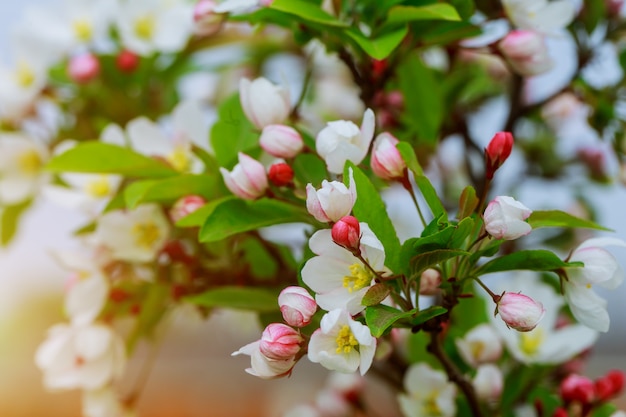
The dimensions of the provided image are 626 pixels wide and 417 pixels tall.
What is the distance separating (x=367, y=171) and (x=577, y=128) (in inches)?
21.9

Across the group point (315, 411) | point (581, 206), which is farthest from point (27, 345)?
point (581, 206)

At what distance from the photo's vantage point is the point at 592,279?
48 centimetres

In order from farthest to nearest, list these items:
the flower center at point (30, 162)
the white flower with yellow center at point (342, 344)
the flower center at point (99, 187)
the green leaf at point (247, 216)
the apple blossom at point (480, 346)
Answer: the flower center at point (30, 162)
the flower center at point (99, 187)
the apple blossom at point (480, 346)
the green leaf at point (247, 216)
the white flower with yellow center at point (342, 344)

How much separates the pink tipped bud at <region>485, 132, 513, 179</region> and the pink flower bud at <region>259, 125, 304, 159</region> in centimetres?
13

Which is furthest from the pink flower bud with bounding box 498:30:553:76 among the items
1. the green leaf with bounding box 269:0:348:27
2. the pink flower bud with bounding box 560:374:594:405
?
the pink flower bud with bounding box 560:374:594:405

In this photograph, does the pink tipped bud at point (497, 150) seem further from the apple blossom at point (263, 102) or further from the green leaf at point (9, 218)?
the green leaf at point (9, 218)

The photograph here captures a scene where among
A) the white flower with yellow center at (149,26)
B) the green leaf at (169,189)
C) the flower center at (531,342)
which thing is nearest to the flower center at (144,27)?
the white flower with yellow center at (149,26)

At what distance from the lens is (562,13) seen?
24.2 inches

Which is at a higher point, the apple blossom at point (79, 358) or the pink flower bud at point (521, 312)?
the pink flower bud at point (521, 312)

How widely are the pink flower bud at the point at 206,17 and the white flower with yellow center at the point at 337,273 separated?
256 mm

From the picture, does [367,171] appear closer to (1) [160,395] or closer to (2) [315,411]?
(2) [315,411]

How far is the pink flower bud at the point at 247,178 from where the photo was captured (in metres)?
0.51

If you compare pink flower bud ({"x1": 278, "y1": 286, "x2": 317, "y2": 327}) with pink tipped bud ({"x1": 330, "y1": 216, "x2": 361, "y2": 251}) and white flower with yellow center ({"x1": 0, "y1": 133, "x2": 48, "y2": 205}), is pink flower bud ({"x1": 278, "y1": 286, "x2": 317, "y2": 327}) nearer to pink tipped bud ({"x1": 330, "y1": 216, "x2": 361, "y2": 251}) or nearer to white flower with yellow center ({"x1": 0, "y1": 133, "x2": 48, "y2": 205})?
pink tipped bud ({"x1": 330, "y1": 216, "x2": 361, "y2": 251})

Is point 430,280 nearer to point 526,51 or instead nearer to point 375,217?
point 375,217
